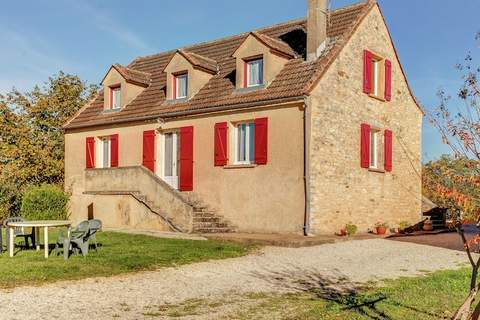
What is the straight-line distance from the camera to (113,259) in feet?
35.7

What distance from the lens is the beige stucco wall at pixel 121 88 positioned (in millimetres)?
22516

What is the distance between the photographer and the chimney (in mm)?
17516

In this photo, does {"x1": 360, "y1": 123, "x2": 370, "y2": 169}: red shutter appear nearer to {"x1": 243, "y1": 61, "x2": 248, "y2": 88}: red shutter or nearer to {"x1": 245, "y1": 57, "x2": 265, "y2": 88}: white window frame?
{"x1": 245, "y1": 57, "x2": 265, "y2": 88}: white window frame

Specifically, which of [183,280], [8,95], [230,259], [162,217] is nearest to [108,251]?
[230,259]

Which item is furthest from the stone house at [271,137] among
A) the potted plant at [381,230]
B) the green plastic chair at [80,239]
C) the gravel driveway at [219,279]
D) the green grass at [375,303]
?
the green grass at [375,303]

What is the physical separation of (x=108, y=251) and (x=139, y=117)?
31.1 ft

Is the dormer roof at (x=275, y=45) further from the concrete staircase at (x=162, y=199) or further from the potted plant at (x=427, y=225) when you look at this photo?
the potted plant at (x=427, y=225)

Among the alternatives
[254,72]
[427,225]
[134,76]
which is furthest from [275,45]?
[427,225]

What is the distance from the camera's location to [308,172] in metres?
16.1

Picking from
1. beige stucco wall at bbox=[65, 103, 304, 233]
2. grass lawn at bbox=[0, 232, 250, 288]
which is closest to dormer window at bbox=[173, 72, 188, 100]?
beige stucco wall at bbox=[65, 103, 304, 233]

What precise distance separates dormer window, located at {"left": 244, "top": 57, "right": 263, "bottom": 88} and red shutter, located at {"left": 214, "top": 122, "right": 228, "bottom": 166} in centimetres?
172

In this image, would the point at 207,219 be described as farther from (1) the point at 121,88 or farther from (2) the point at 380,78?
(2) the point at 380,78

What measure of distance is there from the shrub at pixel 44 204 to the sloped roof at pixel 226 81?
3.69m

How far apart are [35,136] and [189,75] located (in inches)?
452
